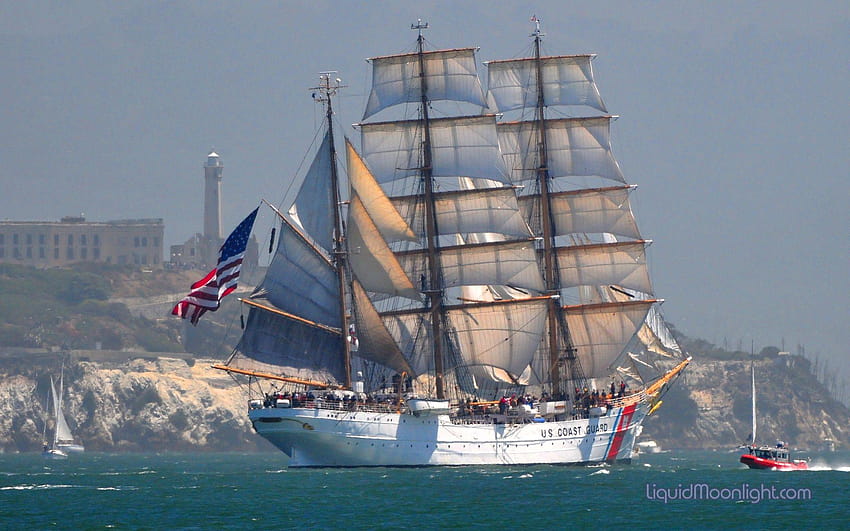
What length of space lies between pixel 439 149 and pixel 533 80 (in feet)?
33.1

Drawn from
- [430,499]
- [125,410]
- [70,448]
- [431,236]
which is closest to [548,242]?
[431,236]

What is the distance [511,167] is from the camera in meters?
102

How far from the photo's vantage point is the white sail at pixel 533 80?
335ft

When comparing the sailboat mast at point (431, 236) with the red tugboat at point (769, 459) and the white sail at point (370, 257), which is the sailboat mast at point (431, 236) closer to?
the white sail at point (370, 257)

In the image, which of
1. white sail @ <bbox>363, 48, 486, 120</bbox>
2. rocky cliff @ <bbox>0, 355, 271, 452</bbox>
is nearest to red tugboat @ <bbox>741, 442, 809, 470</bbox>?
white sail @ <bbox>363, 48, 486, 120</bbox>

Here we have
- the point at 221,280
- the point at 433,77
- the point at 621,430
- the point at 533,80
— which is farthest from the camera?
the point at 533,80

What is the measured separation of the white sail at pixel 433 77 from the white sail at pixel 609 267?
12.5 metres

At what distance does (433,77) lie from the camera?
96.6 m

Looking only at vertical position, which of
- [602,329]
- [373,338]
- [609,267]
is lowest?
[373,338]

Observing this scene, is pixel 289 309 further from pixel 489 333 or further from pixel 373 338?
pixel 489 333

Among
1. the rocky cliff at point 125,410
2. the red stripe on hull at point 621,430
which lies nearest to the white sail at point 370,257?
the red stripe on hull at point 621,430

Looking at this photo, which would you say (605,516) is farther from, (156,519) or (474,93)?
(474,93)

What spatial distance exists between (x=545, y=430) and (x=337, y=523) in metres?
35.3

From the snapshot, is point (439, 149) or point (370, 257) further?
point (439, 149)
